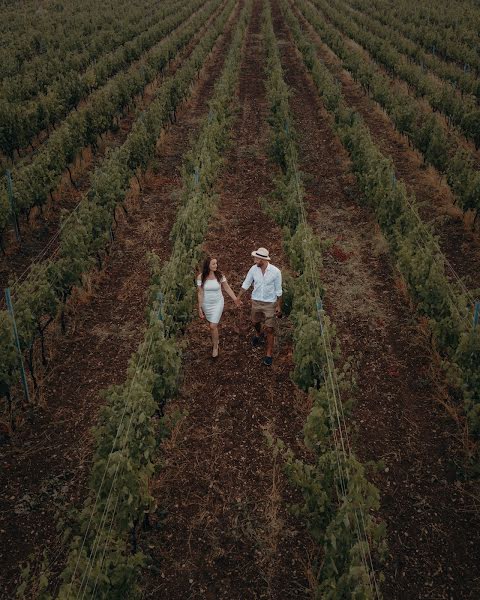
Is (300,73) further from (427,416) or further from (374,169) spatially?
(427,416)

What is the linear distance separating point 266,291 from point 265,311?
0.36m

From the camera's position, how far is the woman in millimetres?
7309

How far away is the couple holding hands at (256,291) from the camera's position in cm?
734

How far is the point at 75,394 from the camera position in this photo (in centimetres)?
751

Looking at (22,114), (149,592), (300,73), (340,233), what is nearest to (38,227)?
(22,114)

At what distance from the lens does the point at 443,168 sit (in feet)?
43.2

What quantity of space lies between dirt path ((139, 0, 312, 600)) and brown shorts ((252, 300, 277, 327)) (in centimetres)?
67

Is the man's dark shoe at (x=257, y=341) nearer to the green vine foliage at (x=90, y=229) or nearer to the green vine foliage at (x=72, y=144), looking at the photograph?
the green vine foliage at (x=90, y=229)

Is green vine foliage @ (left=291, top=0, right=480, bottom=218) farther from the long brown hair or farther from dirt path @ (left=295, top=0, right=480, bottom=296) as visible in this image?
the long brown hair

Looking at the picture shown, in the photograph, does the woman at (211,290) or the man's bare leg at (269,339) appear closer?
the woman at (211,290)

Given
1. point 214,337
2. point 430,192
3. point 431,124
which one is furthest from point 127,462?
point 431,124

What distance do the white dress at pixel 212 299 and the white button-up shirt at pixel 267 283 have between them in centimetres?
41

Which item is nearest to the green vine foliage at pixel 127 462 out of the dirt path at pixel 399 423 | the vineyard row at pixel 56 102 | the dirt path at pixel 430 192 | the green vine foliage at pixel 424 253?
the dirt path at pixel 399 423

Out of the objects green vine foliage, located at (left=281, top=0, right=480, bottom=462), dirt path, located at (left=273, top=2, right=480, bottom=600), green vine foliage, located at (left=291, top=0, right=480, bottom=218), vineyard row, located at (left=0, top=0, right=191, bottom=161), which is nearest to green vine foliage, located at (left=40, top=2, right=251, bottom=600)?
dirt path, located at (left=273, top=2, right=480, bottom=600)
